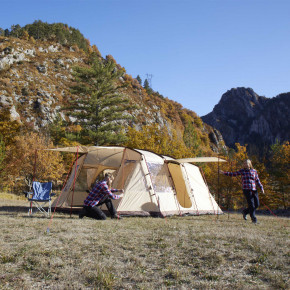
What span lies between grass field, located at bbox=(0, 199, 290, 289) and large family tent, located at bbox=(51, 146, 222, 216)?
10.9ft

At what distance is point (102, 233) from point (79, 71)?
81.4ft

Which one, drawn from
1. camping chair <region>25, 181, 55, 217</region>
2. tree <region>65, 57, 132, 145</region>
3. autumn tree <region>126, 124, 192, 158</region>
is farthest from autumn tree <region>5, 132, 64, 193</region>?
camping chair <region>25, 181, 55, 217</region>

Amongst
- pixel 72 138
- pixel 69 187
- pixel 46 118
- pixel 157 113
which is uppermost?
pixel 157 113

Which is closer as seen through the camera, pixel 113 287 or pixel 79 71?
pixel 113 287

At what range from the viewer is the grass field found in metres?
3.40

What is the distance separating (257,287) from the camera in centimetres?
323

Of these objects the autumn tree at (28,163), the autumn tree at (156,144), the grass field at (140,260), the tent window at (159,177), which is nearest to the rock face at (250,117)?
the autumn tree at (156,144)

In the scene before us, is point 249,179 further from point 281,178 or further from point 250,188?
point 281,178

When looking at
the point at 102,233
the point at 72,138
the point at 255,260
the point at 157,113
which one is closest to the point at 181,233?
the point at 102,233

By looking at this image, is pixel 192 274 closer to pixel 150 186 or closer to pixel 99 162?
pixel 150 186

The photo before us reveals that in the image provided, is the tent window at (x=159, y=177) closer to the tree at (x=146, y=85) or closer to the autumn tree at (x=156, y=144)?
the autumn tree at (x=156, y=144)

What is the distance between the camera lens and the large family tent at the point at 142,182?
363 inches

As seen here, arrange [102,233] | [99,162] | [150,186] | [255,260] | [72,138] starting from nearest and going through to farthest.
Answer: [255,260], [102,233], [150,186], [99,162], [72,138]

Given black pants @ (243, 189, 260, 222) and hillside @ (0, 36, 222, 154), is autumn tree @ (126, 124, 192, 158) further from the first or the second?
black pants @ (243, 189, 260, 222)
